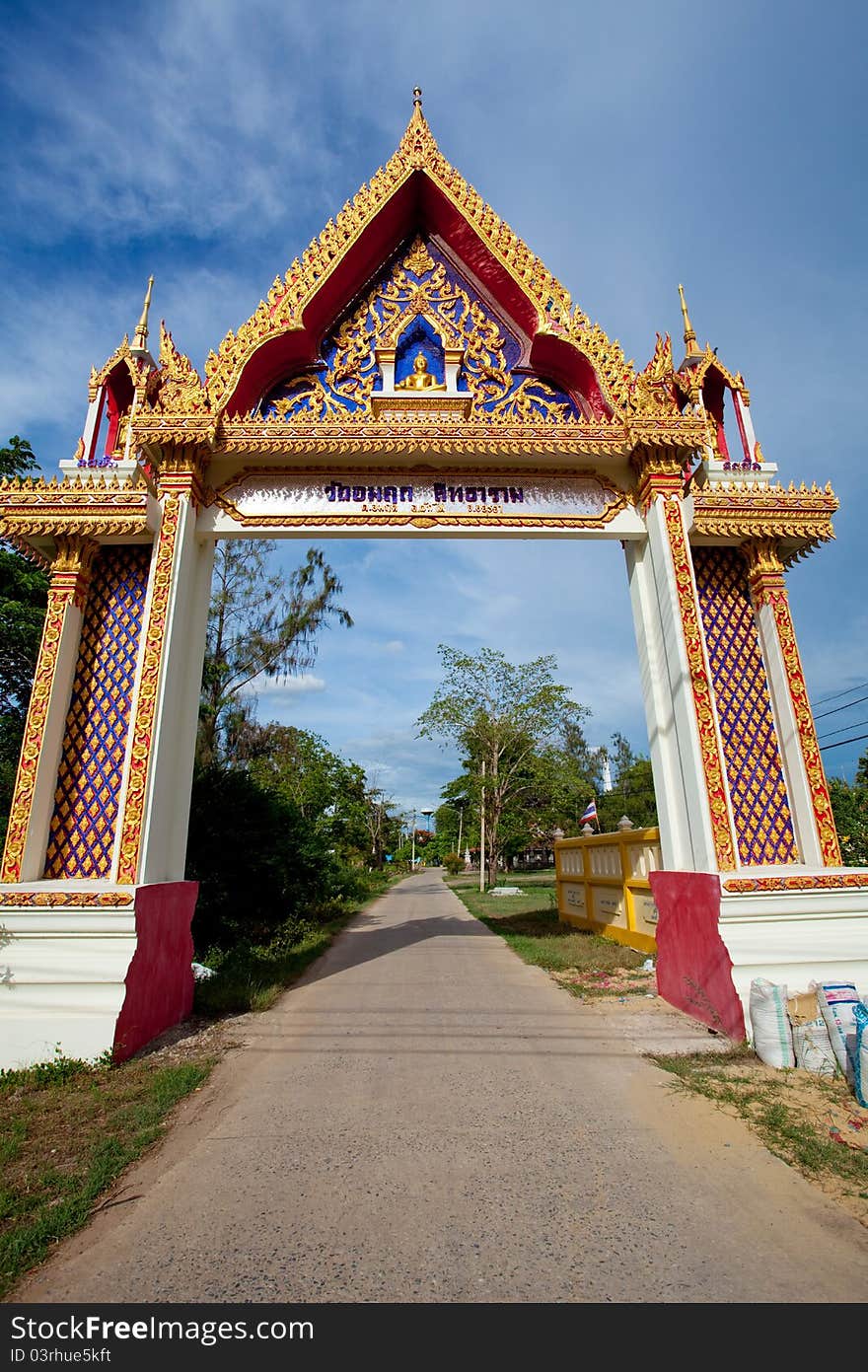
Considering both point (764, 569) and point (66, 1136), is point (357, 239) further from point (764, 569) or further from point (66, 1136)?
point (66, 1136)

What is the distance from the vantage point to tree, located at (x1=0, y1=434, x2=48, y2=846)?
10.7 metres

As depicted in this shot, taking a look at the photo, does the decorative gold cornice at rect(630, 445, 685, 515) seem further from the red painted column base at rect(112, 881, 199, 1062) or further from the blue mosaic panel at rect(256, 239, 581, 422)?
the red painted column base at rect(112, 881, 199, 1062)

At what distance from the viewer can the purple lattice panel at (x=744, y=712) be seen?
250 inches

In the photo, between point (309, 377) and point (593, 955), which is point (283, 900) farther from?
point (309, 377)

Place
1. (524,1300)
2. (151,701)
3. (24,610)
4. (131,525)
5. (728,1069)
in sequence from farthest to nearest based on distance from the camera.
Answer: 1. (24,610)
2. (131,525)
3. (151,701)
4. (728,1069)
5. (524,1300)

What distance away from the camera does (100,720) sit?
625cm

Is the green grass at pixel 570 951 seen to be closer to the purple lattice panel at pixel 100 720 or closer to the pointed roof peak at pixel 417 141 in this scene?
the purple lattice panel at pixel 100 720

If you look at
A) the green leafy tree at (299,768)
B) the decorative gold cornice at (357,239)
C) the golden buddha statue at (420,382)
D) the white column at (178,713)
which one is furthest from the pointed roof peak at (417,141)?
the green leafy tree at (299,768)

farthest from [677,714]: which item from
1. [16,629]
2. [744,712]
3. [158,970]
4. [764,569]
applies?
[16,629]

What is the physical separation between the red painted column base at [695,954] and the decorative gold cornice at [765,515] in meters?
3.55
